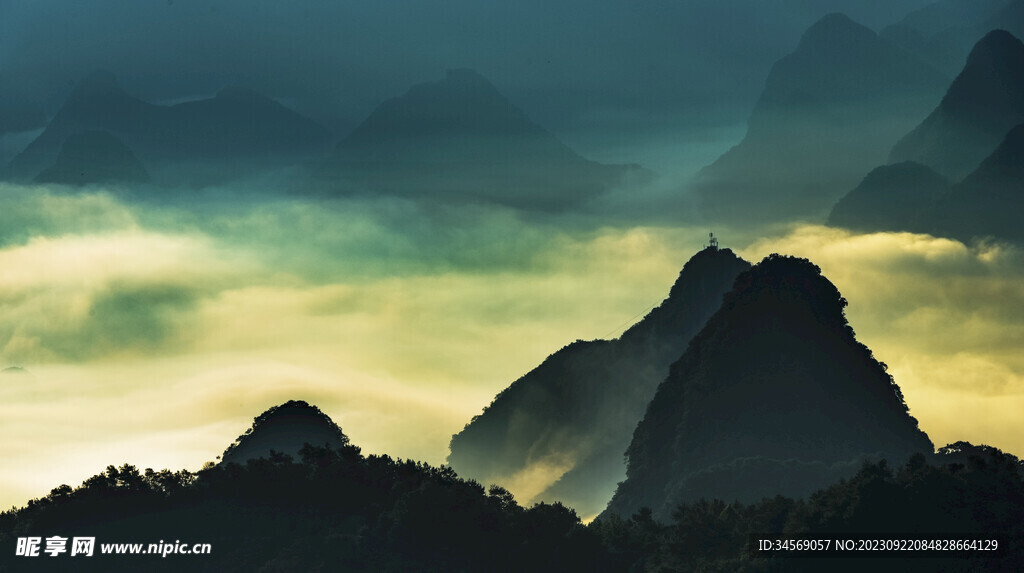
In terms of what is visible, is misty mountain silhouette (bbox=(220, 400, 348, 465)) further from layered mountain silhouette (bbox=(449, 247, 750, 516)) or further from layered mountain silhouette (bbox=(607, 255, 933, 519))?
layered mountain silhouette (bbox=(449, 247, 750, 516))

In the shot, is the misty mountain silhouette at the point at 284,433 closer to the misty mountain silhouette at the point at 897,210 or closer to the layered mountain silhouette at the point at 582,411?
the layered mountain silhouette at the point at 582,411

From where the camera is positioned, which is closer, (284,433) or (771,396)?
(771,396)

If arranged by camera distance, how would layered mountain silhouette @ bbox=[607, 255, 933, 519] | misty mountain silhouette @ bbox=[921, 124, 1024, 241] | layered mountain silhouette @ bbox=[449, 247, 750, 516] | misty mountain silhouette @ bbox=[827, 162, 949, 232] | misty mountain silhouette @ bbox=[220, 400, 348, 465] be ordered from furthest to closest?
1. misty mountain silhouette @ bbox=[827, 162, 949, 232]
2. misty mountain silhouette @ bbox=[921, 124, 1024, 241]
3. layered mountain silhouette @ bbox=[449, 247, 750, 516]
4. misty mountain silhouette @ bbox=[220, 400, 348, 465]
5. layered mountain silhouette @ bbox=[607, 255, 933, 519]

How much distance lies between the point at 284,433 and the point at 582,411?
4030cm

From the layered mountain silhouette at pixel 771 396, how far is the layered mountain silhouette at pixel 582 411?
948 inches

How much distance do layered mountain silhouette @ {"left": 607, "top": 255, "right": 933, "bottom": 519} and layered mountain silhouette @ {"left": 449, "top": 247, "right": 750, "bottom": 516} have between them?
24.1 metres

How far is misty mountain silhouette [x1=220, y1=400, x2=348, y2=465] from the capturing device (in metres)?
104

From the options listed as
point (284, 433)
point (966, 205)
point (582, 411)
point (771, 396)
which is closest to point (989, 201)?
point (966, 205)

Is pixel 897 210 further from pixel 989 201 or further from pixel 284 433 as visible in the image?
pixel 284 433

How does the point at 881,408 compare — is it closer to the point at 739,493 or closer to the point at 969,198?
the point at 739,493

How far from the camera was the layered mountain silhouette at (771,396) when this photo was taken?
296ft

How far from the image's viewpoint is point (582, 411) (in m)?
136

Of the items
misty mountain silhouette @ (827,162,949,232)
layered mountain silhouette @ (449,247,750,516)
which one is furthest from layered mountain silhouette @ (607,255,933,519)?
misty mountain silhouette @ (827,162,949,232)

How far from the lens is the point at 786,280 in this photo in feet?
315
